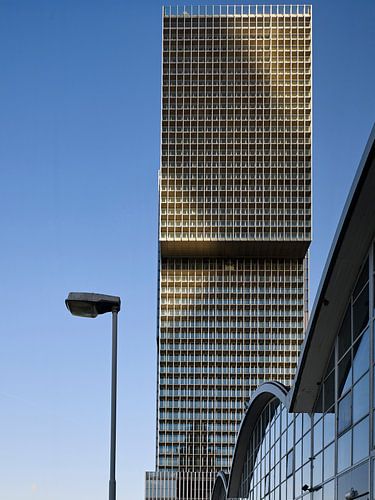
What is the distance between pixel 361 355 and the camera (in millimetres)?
23094

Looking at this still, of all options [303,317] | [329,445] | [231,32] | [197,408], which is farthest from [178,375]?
[329,445]

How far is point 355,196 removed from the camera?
20.8 meters

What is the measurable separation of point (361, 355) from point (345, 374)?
168 cm

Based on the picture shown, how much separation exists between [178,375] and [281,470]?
102 m

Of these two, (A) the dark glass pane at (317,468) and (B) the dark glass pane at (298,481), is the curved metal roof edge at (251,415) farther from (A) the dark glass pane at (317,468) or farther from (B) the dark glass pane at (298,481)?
(A) the dark glass pane at (317,468)

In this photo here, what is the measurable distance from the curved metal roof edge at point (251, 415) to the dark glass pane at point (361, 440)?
31.5 ft

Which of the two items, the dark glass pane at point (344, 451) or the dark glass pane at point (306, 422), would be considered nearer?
the dark glass pane at point (344, 451)

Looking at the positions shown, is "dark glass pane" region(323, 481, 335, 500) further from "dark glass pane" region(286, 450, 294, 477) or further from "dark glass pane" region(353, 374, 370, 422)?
"dark glass pane" region(286, 450, 294, 477)

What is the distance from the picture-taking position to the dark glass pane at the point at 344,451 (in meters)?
23.8

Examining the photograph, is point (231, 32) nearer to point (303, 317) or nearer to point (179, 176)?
point (179, 176)

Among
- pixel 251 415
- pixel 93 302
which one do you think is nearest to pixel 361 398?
pixel 93 302

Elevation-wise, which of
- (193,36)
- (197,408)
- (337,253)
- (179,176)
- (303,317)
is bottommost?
(337,253)

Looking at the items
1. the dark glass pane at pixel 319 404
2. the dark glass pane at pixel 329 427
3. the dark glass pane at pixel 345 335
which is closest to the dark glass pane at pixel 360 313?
the dark glass pane at pixel 345 335

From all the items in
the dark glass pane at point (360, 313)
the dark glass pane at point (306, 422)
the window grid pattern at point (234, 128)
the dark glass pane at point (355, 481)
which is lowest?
the dark glass pane at point (355, 481)
